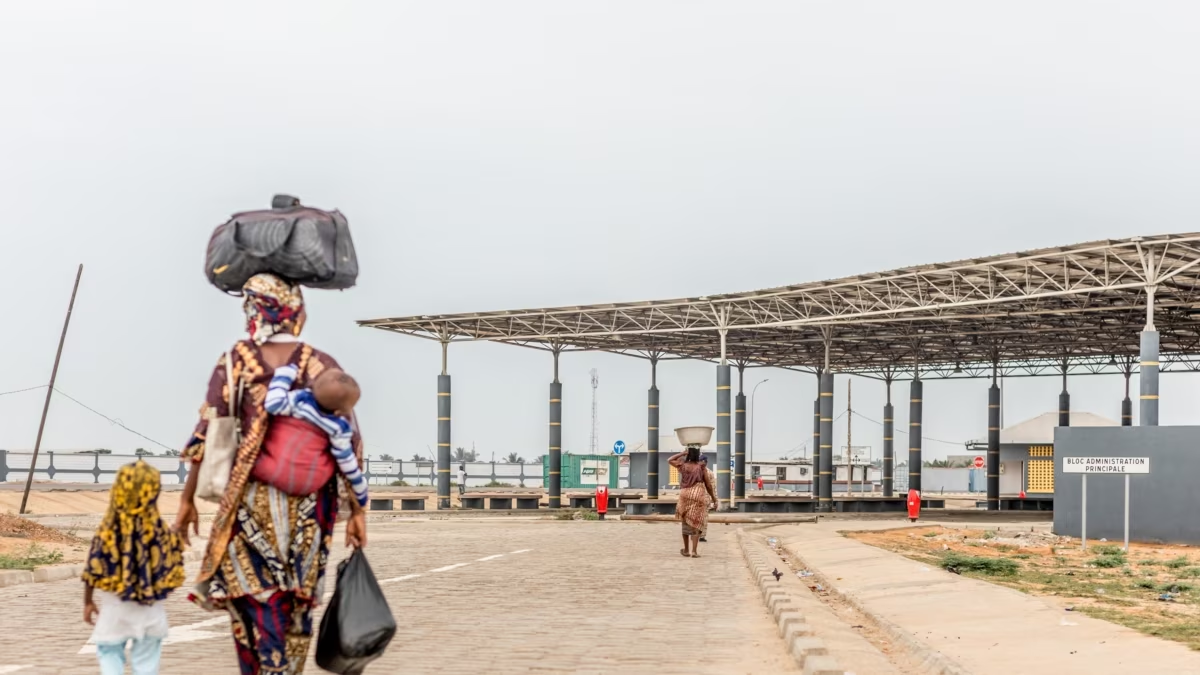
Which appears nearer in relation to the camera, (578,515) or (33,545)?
(33,545)

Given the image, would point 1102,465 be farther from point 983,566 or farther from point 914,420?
point 914,420

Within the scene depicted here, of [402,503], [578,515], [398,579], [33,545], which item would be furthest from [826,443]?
[398,579]

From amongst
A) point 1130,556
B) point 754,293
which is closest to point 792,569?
point 1130,556

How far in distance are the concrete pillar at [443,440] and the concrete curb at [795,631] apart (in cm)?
3819

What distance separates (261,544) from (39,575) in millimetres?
11591

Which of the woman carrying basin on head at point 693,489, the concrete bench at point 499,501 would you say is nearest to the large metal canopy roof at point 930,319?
the concrete bench at point 499,501

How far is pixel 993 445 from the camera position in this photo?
209 ft

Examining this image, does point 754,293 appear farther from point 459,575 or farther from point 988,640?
point 988,640

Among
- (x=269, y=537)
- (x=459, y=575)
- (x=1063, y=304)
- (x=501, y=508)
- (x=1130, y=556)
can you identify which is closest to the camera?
(x=269, y=537)

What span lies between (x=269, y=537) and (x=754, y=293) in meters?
41.3

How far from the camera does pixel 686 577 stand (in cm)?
1673

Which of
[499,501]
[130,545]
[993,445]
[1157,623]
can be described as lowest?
[499,501]

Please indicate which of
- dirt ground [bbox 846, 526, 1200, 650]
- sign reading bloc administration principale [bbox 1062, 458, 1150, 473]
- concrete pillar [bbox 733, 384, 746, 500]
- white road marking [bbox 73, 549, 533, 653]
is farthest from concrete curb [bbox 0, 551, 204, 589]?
concrete pillar [bbox 733, 384, 746, 500]

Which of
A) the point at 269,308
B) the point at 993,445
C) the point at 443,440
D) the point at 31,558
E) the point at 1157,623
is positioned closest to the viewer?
the point at 269,308
